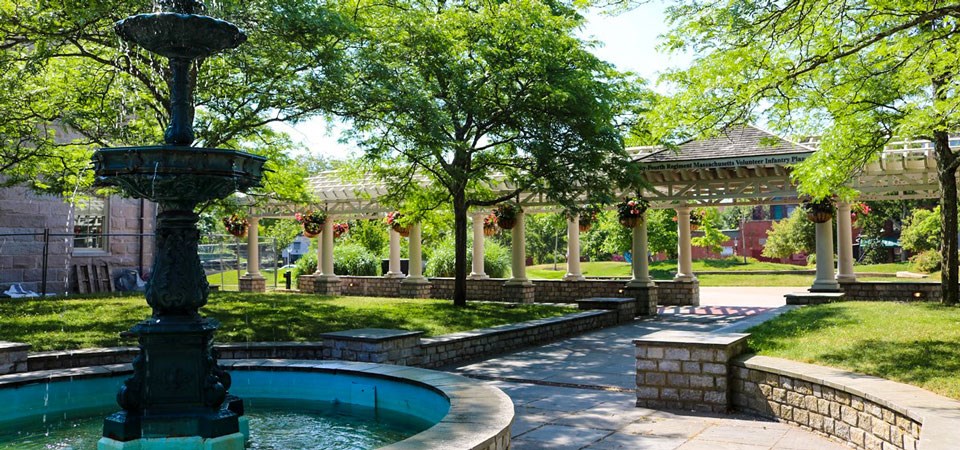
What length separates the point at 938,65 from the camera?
10.1 meters

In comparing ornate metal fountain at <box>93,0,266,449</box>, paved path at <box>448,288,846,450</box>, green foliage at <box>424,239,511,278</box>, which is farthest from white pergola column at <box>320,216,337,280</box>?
ornate metal fountain at <box>93,0,266,449</box>

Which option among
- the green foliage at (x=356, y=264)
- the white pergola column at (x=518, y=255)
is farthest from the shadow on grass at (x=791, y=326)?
the green foliage at (x=356, y=264)

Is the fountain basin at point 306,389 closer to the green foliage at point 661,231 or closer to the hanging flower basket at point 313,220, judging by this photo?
the hanging flower basket at point 313,220

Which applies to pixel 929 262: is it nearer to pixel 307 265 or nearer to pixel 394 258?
pixel 394 258

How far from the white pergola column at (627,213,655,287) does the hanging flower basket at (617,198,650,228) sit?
200mm

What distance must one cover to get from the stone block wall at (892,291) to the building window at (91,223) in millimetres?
22667

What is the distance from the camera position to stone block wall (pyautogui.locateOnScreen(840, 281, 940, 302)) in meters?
20.2

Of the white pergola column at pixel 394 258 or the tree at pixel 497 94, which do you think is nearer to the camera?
the tree at pixel 497 94

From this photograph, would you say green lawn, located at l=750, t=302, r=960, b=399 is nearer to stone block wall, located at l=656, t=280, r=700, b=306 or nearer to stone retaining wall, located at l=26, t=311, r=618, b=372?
stone retaining wall, located at l=26, t=311, r=618, b=372

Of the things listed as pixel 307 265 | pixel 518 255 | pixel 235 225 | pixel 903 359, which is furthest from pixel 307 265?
pixel 903 359

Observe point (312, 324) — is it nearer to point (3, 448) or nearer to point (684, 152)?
point (3, 448)

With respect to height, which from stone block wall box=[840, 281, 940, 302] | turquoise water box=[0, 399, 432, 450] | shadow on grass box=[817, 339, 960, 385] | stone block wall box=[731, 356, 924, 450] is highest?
stone block wall box=[840, 281, 940, 302]

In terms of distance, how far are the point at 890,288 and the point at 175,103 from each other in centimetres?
2074

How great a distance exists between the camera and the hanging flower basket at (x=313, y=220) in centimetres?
2959
